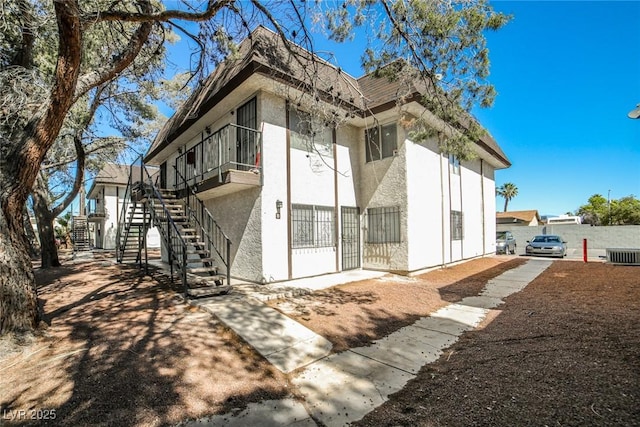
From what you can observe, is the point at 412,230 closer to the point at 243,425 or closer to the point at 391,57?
the point at 391,57

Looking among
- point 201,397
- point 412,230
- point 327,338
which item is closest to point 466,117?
point 412,230

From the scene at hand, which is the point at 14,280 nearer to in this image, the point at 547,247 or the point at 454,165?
the point at 454,165

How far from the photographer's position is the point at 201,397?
3.15 metres

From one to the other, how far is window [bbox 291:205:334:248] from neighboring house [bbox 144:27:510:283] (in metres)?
0.03

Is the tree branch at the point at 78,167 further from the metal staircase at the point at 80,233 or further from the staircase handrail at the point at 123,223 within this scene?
the metal staircase at the point at 80,233

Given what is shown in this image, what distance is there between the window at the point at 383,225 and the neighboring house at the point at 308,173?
4 cm

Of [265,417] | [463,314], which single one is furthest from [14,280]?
[463,314]

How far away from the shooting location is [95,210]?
28562 mm

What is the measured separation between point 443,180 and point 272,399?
11.3 meters

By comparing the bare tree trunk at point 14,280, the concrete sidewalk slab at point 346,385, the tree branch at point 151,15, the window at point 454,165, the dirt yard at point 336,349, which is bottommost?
the concrete sidewalk slab at point 346,385

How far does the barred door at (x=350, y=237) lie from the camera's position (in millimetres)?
10680

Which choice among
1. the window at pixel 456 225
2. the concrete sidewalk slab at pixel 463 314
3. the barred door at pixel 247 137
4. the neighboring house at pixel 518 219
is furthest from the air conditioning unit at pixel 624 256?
the neighboring house at pixel 518 219

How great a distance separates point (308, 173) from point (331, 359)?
638 centimetres

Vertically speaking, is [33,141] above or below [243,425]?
above
